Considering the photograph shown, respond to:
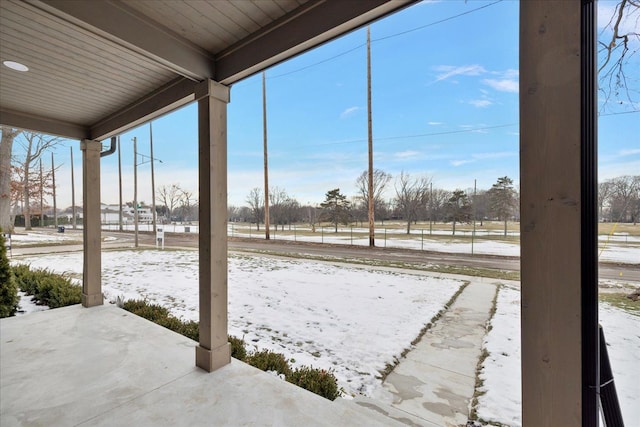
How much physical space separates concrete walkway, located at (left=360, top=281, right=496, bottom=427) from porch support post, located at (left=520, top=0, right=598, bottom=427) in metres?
1.08

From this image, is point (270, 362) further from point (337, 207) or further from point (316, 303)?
point (337, 207)

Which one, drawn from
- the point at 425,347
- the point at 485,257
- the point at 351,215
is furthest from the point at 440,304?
the point at 351,215

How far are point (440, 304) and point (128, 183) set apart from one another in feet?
109

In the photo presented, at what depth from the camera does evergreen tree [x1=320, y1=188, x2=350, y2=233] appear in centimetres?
2338

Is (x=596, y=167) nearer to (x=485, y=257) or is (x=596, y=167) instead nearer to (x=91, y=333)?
(x=91, y=333)

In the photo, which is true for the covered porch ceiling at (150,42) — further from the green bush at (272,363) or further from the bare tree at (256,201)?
the bare tree at (256,201)

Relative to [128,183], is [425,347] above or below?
below

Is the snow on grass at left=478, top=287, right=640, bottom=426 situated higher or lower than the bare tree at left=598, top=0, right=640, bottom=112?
lower

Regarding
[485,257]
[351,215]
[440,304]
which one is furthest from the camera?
[351,215]

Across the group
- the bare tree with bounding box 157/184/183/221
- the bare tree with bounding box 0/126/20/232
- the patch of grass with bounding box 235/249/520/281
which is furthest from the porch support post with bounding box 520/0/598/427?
the bare tree with bounding box 157/184/183/221

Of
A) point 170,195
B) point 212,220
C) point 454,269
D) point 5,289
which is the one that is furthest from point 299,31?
point 170,195

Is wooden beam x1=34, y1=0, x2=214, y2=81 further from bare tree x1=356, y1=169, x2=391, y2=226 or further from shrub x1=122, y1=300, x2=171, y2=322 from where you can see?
bare tree x1=356, y1=169, x2=391, y2=226

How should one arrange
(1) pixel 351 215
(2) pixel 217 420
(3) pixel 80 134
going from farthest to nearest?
(1) pixel 351 215 < (3) pixel 80 134 < (2) pixel 217 420

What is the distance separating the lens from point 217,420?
168 centimetres
